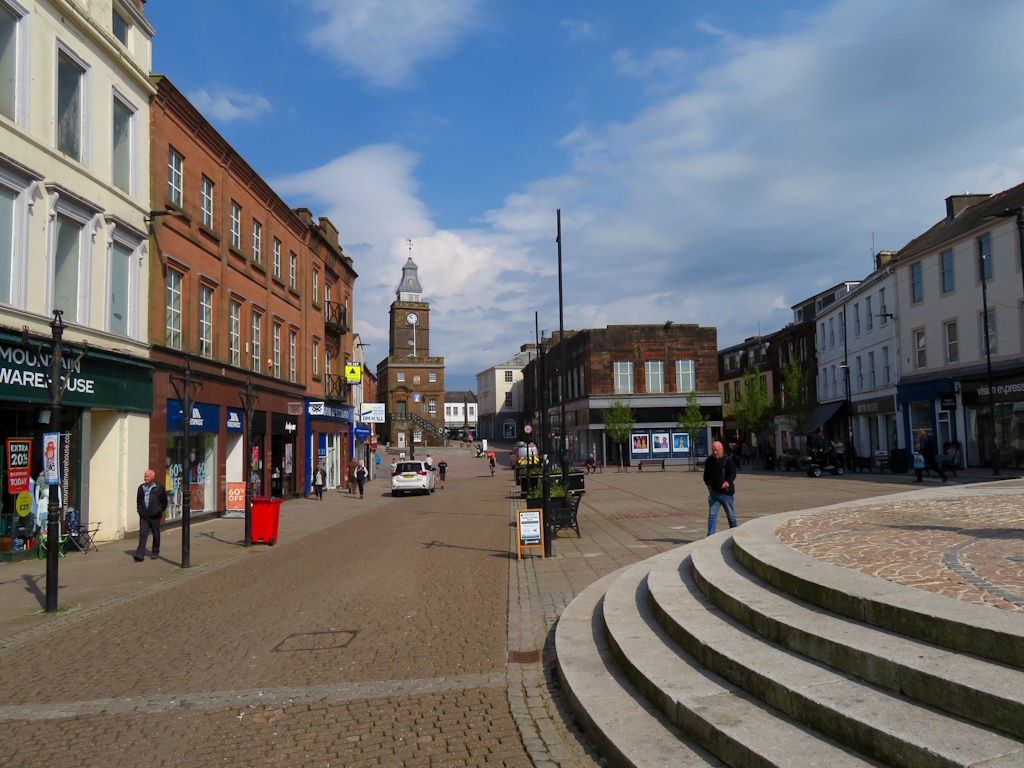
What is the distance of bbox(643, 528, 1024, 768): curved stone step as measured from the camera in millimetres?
3486

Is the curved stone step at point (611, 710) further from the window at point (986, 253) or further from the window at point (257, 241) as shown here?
the window at point (986, 253)

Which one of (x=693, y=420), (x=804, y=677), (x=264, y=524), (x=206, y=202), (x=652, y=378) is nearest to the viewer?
(x=804, y=677)

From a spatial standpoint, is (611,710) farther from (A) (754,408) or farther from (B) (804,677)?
(A) (754,408)

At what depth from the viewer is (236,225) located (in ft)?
84.3

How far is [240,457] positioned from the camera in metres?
25.3

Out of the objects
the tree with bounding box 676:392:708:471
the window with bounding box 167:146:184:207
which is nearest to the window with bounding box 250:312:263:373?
the window with bounding box 167:146:184:207

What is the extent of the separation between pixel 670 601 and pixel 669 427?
165 feet

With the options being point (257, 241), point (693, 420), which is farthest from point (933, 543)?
point (693, 420)

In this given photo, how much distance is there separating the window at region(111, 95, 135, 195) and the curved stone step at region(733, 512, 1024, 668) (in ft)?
56.7

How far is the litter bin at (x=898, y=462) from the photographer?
101ft

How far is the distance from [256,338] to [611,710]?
966 inches

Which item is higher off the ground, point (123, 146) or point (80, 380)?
point (123, 146)

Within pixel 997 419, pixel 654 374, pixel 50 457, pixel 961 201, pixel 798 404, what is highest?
pixel 961 201

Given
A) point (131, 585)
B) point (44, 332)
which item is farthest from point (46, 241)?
point (131, 585)
